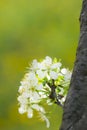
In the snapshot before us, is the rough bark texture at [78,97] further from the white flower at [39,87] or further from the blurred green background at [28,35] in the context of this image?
the blurred green background at [28,35]

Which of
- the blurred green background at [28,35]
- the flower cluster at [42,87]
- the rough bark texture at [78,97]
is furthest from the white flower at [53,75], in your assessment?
the blurred green background at [28,35]

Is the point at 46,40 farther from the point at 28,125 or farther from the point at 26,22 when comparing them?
the point at 28,125

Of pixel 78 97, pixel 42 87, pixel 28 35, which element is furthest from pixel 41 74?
pixel 28 35

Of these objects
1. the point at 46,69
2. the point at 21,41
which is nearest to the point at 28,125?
the point at 21,41

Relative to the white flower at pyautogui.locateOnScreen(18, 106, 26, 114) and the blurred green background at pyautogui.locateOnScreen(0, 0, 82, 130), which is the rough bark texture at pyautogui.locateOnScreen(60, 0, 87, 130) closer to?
the white flower at pyautogui.locateOnScreen(18, 106, 26, 114)

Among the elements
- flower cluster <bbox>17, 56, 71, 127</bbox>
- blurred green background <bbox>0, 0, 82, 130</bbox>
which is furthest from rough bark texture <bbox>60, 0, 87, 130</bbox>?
blurred green background <bbox>0, 0, 82, 130</bbox>

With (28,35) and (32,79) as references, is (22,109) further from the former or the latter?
(28,35)
